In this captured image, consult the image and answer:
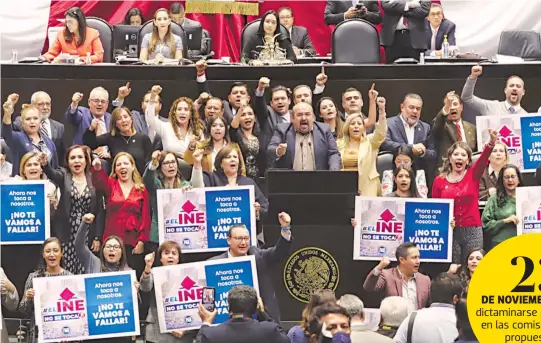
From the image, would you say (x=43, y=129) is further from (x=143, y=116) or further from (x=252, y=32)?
(x=252, y=32)

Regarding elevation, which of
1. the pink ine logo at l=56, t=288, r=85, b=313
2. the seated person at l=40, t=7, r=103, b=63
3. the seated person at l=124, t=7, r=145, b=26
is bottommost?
the pink ine logo at l=56, t=288, r=85, b=313

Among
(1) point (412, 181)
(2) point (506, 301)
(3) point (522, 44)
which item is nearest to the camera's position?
(2) point (506, 301)

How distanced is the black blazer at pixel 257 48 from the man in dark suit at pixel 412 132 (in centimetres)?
140

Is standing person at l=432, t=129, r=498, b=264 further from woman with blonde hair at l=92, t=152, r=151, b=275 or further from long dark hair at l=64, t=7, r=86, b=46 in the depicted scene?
long dark hair at l=64, t=7, r=86, b=46

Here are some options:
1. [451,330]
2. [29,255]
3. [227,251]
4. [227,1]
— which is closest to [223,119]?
[227,251]

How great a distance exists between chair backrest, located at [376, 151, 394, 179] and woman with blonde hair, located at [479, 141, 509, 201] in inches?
31.3

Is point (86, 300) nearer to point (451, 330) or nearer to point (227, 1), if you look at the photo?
point (451, 330)

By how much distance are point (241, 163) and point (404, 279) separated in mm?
1722

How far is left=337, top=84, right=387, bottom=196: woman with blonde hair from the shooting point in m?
10.9

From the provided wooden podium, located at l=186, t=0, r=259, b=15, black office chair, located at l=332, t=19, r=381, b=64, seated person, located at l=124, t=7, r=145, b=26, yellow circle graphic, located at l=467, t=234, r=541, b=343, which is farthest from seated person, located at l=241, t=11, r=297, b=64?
yellow circle graphic, located at l=467, t=234, r=541, b=343

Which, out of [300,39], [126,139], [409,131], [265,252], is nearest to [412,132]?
[409,131]

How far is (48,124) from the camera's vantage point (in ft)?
38.3

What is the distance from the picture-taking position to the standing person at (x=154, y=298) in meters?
10.2

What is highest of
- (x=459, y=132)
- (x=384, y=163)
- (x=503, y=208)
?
(x=459, y=132)
